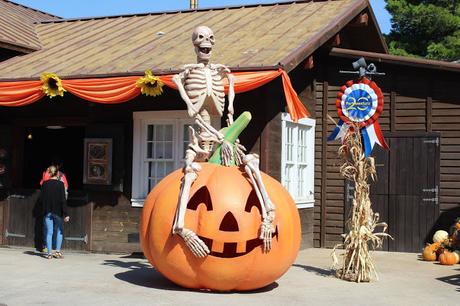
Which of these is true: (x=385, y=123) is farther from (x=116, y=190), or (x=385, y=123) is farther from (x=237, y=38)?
(x=116, y=190)

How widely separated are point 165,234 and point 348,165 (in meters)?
2.96

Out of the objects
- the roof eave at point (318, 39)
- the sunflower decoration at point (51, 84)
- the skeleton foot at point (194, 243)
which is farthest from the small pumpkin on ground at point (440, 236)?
the sunflower decoration at point (51, 84)

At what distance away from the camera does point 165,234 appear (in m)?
7.22

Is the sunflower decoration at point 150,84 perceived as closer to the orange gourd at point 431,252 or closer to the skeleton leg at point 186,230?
the skeleton leg at point 186,230

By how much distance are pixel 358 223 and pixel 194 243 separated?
8.43 feet

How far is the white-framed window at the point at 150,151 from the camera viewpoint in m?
11.6

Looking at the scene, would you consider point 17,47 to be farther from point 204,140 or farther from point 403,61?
point 403,61

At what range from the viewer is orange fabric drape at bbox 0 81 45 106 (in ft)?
36.8

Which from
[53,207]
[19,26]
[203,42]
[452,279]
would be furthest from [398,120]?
[19,26]

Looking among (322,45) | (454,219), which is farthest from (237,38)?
(454,219)

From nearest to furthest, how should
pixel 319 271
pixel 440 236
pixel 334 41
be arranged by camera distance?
pixel 319 271
pixel 440 236
pixel 334 41

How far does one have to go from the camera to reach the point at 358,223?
→ 8.63 meters

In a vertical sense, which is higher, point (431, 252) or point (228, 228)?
point (228, 228)

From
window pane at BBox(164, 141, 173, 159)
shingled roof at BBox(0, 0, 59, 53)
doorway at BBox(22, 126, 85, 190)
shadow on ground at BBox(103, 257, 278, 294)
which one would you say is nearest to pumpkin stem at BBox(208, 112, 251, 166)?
shadow on ground at BBox(103, 257, 278, 294)
